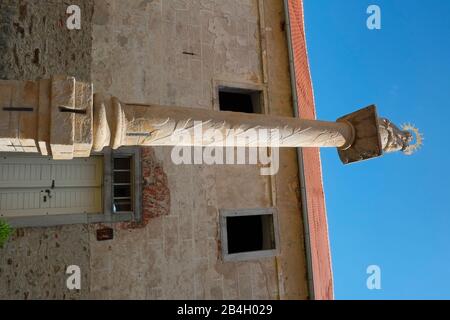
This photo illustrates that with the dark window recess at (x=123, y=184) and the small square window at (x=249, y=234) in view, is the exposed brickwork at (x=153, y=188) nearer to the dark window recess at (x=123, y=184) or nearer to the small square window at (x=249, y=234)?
the dark window recess at (x=123, y=184)

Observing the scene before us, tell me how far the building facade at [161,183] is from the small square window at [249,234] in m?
0.03

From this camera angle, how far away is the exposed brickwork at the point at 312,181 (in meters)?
8.55

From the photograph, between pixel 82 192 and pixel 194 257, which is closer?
pixel 82 192

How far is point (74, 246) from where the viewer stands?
6215mm

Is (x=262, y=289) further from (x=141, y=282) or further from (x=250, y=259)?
(x=141, y=282)

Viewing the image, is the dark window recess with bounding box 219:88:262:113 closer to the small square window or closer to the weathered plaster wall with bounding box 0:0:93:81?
the small square window

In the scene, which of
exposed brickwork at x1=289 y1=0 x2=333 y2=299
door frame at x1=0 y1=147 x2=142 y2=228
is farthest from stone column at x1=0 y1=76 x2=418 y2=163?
exposed brickwork at x1=289 y1=0 x2=333 y2=299

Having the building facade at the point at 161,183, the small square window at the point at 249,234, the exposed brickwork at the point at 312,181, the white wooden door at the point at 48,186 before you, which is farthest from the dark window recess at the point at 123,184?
the exposed brickwork at the point at 312,181

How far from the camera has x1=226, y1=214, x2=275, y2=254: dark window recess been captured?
8.00 meters

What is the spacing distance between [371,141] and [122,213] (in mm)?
4237

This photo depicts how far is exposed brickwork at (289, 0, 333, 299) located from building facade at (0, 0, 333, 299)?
136 millimetres

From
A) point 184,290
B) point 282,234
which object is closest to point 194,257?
point 184,290

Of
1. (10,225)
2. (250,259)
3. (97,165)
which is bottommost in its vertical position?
(250,259)

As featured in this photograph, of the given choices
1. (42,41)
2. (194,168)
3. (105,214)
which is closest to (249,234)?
(194,168)
